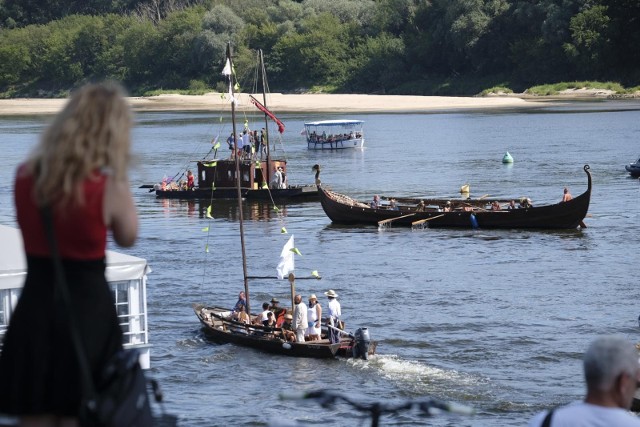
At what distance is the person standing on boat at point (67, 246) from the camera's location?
420 centimetres

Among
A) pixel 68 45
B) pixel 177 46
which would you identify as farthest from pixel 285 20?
pixel 68 45

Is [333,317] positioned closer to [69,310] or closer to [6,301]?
[6,301]

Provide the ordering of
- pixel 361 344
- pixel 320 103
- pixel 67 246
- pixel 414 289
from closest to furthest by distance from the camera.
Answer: pixel 67 246, pixel 361 344, pixel 414 289, pixel 320 103

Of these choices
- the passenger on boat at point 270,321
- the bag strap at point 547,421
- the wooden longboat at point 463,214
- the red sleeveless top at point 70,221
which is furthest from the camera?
the wooden longboat at point 463,214

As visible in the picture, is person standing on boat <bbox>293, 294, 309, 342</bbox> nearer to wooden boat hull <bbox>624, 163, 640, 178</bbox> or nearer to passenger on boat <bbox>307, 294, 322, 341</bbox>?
passenger on boat <bbox>307, 294, 322, 341</bbox>

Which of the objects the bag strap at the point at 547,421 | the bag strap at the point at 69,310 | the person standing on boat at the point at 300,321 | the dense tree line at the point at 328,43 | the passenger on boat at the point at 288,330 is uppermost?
the dense tree line at the point at 328,43

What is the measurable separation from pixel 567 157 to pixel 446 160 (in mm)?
7024

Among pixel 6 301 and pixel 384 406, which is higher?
pixel 384 406

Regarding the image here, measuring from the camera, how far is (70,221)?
13.9 feet

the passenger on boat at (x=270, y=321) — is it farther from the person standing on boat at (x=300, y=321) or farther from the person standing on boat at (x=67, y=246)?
the person standing on boat at (x=67, y=246)

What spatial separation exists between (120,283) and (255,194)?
36.7 m

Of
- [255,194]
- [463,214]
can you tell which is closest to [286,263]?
[463,214]

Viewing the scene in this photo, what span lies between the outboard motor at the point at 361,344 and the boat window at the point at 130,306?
6.04 m

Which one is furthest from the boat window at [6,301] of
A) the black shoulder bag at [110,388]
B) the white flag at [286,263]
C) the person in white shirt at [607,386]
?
the person in white shirt at [607,386]
